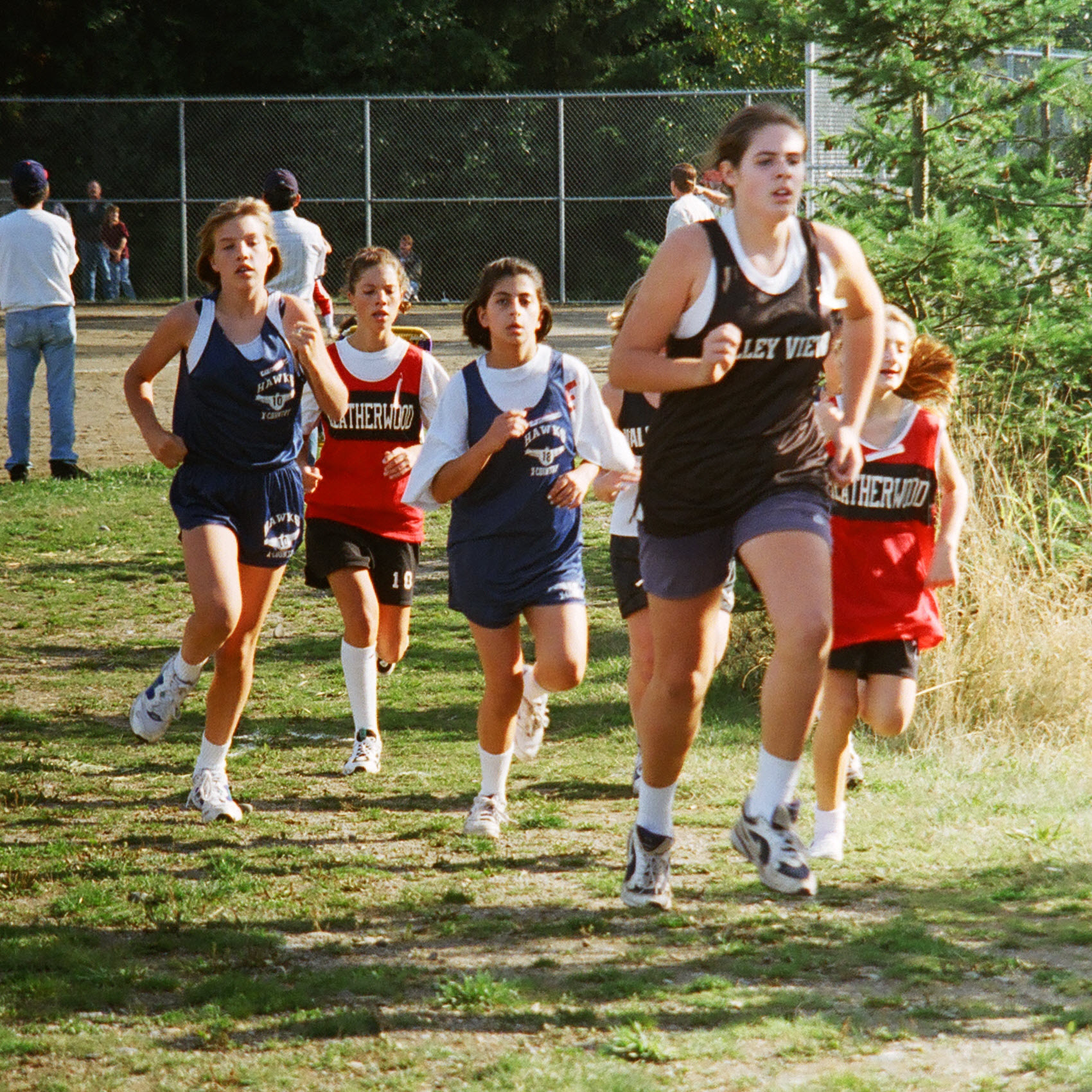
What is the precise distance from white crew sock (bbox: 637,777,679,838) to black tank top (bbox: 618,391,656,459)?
1803 mm

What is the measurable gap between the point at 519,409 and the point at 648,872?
1658 millimetres

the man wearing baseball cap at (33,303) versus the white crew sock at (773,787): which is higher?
the man wearing baseball cap at (33,303)

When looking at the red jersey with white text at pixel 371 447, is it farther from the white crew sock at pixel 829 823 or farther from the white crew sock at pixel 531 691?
the white crew sock at pixel 829 823

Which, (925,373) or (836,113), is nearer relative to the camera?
(925,373)

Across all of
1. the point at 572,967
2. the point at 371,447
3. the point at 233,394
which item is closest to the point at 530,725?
the point at 371,447

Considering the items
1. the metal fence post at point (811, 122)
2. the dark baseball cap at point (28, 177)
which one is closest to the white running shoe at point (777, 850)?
the metal fence post at point (811, 122)

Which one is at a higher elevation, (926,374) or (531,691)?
(926,374)

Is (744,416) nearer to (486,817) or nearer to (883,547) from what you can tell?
(883,547)

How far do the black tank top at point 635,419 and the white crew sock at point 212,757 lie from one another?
1866 millimetres

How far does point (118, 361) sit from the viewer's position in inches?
761

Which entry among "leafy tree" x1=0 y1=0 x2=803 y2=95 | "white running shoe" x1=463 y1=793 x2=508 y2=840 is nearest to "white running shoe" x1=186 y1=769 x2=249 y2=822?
"white running shoe" x1=463 y1=793 x2=508 y2=840

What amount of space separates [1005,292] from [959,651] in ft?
6.00

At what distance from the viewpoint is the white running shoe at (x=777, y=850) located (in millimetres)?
3869

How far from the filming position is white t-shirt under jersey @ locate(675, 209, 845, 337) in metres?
3.91
